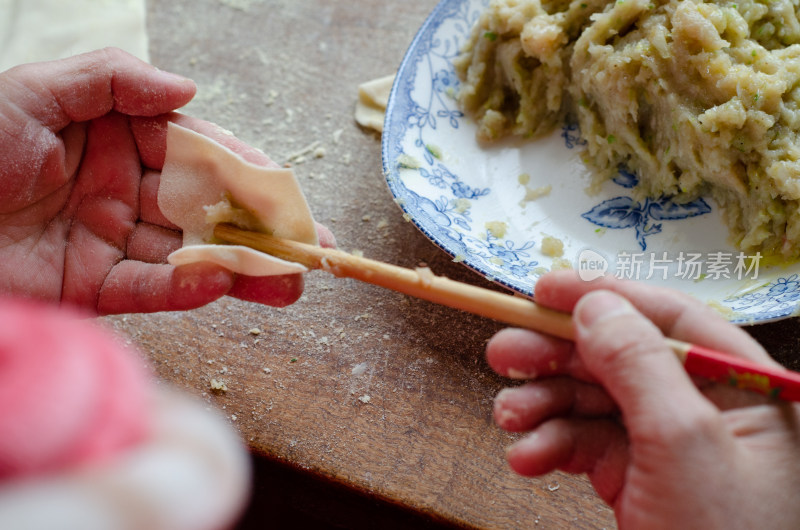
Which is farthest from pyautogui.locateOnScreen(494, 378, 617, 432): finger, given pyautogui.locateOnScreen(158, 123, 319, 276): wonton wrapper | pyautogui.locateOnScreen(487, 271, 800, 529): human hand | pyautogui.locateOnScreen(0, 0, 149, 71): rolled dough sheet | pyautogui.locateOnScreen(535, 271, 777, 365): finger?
pyautogui.locateOnScreen(0, 0, 149, 71): rolled dough sheet

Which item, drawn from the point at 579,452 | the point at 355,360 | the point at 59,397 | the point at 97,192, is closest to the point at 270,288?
the point at 355,360

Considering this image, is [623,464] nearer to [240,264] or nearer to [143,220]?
[240,264]

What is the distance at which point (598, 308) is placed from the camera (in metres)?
0.84

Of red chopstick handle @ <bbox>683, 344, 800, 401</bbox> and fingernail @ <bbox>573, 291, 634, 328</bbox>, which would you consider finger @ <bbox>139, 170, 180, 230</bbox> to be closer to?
fingernail @ <bbox>573, 291, 634, 328</bbox>

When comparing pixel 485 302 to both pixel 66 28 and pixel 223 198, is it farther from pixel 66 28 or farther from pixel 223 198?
pixel 66 28

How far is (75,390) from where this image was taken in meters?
0.45

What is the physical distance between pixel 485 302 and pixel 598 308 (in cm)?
19

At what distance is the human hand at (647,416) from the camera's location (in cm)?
76

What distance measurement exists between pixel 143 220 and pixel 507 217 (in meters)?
0.84

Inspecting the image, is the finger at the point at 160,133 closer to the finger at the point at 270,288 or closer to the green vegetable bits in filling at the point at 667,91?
the finger at the point at 270,288

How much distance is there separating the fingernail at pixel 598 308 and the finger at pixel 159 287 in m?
0.65

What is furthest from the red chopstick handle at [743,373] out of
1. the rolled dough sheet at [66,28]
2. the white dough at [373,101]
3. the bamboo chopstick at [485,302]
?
the rolled dough sheet at [66,28]

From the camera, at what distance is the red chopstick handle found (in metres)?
0.80

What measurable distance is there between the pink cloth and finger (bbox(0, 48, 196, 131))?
92cm
